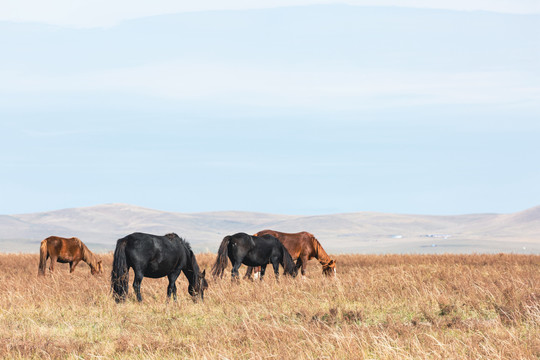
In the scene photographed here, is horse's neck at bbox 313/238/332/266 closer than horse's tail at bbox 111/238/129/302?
No

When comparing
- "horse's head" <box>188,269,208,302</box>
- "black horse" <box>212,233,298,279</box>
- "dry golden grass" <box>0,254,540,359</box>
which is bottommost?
"dry golden grass" <box>0,254,540,359</box>

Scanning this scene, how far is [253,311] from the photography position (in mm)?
11242

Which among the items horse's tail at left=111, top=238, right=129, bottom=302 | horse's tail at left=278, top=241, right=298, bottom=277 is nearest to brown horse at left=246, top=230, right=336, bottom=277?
horse's tail at left=278, top=241, right=298, bottom=277

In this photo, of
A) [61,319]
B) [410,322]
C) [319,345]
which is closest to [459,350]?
[319,345]

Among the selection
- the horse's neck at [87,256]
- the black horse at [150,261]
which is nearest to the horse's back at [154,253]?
the black horse at [150,261]

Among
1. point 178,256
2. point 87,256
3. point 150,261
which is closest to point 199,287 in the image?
point 178,256

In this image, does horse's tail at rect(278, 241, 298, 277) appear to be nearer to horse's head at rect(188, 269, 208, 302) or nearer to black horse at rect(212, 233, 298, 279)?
black horse at rect(212, 233, 298, 279)

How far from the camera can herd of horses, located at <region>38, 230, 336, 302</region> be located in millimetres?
12914

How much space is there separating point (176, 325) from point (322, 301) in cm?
394

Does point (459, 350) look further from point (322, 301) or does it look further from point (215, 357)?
point (322, 301)

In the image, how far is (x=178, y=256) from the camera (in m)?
13.5

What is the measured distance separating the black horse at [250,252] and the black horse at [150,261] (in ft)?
7.74

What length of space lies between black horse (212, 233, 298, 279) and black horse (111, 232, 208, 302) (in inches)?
92.9

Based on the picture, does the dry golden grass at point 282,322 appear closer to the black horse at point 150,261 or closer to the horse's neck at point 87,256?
the black horse at point 150,261
